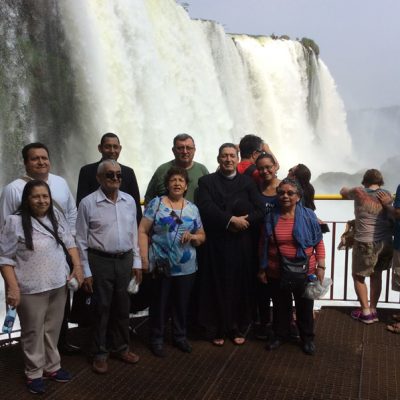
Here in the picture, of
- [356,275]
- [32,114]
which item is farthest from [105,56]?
[356,275]

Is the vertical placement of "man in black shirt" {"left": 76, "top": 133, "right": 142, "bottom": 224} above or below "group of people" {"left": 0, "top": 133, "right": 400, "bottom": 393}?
above

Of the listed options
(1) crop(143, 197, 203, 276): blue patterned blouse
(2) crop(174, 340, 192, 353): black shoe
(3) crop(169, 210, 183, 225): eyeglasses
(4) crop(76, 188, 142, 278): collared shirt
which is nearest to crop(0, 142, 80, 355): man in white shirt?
(4) crop(76, 188, 142, 278): collared shirt

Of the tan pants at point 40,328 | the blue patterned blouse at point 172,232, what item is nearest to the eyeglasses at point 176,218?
the blue patterned blouse at point 172,232

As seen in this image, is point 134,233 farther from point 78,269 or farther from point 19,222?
point 19,222

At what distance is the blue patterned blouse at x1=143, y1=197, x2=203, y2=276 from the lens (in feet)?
13.2

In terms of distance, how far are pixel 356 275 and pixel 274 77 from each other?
20719 millimetres

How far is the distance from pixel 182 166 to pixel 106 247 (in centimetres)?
103

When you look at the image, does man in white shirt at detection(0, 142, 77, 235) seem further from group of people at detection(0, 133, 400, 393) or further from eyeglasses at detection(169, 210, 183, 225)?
eyeglasses at detection(169, 210, 183, 225)

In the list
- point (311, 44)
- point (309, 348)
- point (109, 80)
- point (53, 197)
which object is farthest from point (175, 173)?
point (311, 44)

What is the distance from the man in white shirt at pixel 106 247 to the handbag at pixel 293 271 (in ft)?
3.55

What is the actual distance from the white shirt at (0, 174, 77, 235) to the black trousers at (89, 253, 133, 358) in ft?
1.14

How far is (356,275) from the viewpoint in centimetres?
491

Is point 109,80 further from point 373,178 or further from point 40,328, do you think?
point 40,328

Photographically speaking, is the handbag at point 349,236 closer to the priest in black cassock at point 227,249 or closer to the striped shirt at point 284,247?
the striped shirt at point 284,247
